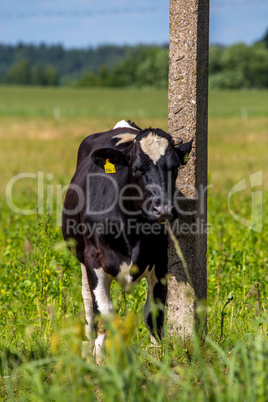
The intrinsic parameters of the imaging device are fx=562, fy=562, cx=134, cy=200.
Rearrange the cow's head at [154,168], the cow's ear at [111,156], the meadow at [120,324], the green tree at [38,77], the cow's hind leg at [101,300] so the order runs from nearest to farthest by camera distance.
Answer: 1. the meadow at [120,324]
2. the cow's head at [154,168]
3. the cow's ear at [111,156]
4. the cow's hind leg at [101,300]
5. the green tree at [38,77]

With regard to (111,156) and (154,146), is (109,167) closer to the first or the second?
(111,156)

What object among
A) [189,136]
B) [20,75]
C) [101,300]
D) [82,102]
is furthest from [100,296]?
[20,75]

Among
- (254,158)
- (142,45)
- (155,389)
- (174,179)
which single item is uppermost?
(142,45)

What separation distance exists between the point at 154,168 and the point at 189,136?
1.21 feet

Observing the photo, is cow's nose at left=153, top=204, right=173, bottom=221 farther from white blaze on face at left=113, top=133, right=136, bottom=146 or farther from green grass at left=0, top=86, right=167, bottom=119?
green grass at left=0, top=86, right=167, bottom=119

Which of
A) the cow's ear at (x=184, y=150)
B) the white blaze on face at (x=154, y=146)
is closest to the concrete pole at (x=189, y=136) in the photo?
the cow's ear at (x=184, y=150)

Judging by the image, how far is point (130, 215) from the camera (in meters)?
4.23

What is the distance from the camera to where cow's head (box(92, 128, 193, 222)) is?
377cm

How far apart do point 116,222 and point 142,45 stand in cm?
17233

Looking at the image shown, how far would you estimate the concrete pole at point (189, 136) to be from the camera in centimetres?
392

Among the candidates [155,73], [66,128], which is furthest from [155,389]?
[155,73]

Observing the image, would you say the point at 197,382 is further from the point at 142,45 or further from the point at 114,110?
the point at 142,45

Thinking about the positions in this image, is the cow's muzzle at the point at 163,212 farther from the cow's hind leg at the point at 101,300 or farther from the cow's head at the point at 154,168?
the cow's hind leg at the point at 101,300

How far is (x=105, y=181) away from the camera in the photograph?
4.62 metres
